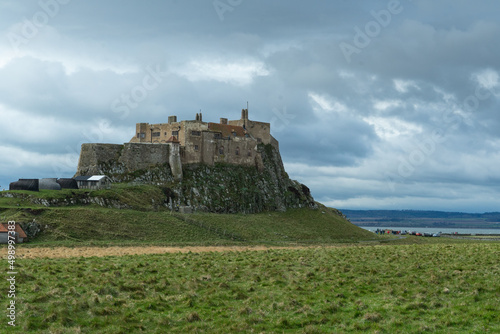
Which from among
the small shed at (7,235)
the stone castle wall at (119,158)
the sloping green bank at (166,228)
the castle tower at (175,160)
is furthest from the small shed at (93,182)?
the small shed at (7,235)

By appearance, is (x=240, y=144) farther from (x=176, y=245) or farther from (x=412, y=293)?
(x=412, y=293)

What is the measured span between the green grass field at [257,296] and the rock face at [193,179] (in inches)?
2006

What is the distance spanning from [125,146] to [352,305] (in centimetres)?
7170

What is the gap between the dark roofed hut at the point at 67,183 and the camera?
80875 millimetres

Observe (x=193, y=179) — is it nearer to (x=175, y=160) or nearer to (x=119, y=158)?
(x=175, y=160)

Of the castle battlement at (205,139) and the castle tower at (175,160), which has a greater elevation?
the castle battlement at (205,139)

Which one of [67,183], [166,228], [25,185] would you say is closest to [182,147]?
[67,183]

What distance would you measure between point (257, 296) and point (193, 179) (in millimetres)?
67916

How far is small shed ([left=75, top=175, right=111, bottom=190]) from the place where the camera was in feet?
266

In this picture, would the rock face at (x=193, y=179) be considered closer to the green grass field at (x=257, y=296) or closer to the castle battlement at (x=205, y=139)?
the castle battlement at (x=205, y=139)

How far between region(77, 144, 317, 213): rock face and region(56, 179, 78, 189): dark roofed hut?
5.49 meters

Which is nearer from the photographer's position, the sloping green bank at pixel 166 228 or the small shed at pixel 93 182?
the sloping green bank at pixel 166 228

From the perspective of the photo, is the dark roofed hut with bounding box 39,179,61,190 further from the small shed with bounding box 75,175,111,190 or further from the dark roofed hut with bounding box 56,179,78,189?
the small shed with bounding box 75,175,111,190

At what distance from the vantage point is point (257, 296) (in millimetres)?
26047
